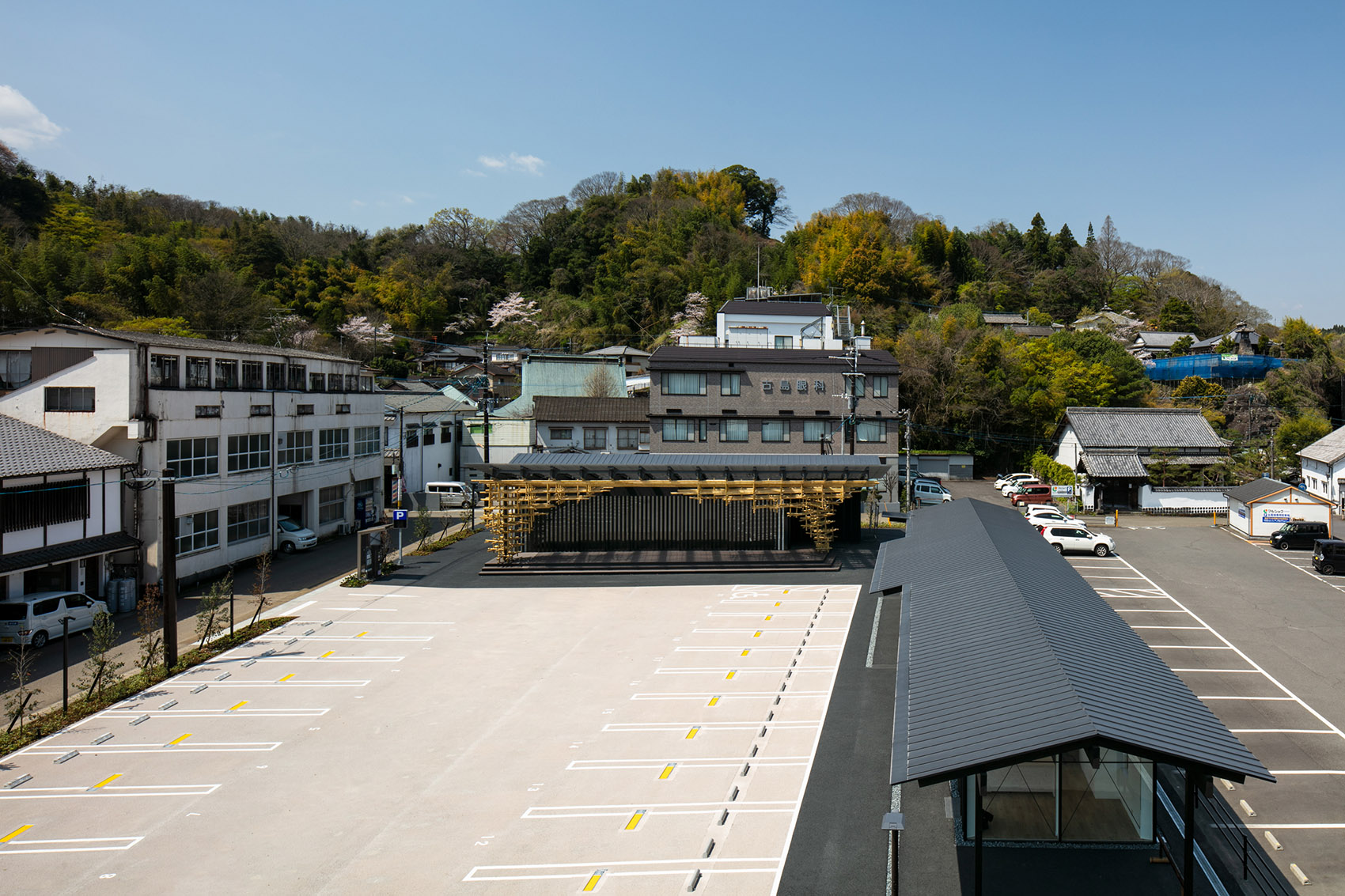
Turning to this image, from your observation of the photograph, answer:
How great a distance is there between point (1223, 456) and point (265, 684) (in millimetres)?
44159

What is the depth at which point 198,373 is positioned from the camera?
24859mm

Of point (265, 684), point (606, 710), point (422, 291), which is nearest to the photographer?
point (606, 710)

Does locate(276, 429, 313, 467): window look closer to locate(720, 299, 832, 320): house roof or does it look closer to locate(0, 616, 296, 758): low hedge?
locate(0, 616, 296, 758): low hedge

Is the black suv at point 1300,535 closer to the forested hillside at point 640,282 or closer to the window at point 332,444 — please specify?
the forested hillside at point 640,282

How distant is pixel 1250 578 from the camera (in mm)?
25188

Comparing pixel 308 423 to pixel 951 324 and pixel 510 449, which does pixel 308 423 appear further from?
pixel 951 324


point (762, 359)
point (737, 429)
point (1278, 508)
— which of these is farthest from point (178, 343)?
point (1278, 508)

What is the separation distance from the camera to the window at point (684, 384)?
131 ft

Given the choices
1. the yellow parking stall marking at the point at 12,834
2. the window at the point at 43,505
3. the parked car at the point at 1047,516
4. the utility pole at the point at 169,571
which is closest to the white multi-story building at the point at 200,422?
the utility pole at the point at 169,571

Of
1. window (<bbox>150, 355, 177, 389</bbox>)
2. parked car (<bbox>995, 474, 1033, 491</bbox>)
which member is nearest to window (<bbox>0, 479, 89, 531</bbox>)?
window (<bbox>150, 355, 177, 389</bbox>)

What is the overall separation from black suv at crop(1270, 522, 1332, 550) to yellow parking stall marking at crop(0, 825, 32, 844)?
3731 centimetres

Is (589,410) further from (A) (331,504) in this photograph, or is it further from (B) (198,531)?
(B) (198,531)

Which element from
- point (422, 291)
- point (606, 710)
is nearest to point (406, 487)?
point (606, 710)

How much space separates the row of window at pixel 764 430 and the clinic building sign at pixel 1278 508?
15.5 meters
